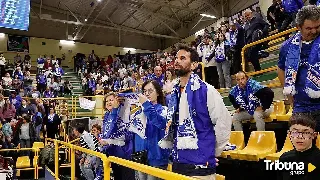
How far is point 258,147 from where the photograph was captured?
14.1 ft

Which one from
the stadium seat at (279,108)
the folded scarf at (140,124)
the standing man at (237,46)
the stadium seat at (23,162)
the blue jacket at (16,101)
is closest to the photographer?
the folded scarf at (140,124)

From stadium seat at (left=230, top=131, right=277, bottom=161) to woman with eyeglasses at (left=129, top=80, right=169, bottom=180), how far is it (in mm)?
1111

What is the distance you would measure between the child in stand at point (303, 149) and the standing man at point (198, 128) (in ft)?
1.46

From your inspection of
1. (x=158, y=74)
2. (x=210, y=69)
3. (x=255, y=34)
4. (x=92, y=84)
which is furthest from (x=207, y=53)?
(x=92, y=84)

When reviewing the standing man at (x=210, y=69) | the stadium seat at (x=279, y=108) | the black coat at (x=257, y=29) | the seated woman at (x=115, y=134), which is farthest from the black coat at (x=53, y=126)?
the seated woman at (x=115, y=134)

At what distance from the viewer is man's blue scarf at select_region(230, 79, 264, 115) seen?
4973 mm

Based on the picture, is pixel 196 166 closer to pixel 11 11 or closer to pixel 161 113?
pixel 161 113

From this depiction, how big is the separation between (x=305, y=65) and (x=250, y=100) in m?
2.44

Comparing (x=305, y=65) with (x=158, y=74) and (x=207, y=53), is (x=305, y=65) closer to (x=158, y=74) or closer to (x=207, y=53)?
(x=158, y=74)

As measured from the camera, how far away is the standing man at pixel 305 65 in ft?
8.23

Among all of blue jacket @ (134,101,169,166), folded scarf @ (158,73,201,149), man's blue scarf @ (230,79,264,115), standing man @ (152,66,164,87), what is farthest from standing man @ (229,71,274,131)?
standing man @ (152,66,164,87)

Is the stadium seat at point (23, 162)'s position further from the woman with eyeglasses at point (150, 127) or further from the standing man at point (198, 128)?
the standing man at point (198, 128)

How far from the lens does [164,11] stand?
73.3 feet

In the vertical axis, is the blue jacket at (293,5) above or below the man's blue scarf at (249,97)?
above
